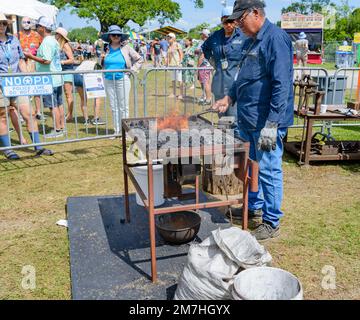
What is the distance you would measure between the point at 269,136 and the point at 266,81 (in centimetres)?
53

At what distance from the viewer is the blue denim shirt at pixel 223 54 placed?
203 inches

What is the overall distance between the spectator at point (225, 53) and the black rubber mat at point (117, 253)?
69.1 inches

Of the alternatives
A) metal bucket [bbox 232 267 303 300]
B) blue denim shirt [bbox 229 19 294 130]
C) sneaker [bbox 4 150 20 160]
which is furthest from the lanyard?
metal bucket [bbox 232 267 303 300]

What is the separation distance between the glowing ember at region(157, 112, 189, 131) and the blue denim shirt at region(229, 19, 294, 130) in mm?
631

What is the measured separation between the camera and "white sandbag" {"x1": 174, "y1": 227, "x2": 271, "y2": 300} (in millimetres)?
2668

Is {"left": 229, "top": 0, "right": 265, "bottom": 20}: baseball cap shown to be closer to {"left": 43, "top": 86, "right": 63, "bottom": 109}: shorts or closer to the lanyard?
the lanyard

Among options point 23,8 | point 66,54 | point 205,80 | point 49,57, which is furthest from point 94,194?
point 23,8

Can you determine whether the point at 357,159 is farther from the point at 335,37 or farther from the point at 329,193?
the point at 335,37

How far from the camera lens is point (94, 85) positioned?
7.10 metres

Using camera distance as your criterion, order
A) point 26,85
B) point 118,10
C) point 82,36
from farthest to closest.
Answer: point 82,36 < point 118,10 < point 26,85

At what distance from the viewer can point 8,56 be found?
6.52 m

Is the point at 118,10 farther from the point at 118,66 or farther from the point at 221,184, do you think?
the point at 221,184

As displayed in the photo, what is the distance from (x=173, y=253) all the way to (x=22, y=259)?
1420 millimetres

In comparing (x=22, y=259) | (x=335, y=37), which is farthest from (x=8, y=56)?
(x=335, y=37)
